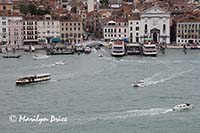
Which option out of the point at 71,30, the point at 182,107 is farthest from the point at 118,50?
the point at 182,107

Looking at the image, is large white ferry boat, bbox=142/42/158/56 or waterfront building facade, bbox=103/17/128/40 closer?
large white ferry boat, bbox=142/42/158/56

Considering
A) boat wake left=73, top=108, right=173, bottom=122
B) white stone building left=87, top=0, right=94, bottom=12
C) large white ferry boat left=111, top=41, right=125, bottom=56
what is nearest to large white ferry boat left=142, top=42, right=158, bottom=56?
large white ferry boat left=111, top=41, right=125, bottom=56

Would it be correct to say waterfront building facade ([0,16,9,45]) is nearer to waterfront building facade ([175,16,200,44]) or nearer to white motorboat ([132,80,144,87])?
waterfront building facade ([175,16,200,44])

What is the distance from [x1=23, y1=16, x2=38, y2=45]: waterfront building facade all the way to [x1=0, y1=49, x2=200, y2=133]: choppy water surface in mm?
8110

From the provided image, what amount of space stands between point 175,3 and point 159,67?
23990 millimetres

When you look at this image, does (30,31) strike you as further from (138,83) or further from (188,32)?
(138,83)

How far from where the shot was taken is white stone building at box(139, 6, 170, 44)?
3556cm

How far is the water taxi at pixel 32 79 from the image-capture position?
66.1 ft

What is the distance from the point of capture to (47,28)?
35438 mm

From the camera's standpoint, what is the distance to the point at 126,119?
48.2 ft

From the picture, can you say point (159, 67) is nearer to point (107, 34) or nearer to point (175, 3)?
point (107, 34)

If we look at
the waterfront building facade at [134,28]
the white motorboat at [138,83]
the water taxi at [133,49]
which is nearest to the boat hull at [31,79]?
the white motorboat at [138,83]

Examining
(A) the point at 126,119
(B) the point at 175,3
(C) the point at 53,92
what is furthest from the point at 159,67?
(B) the point at 175,3

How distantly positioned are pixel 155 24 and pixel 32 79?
16.4m
